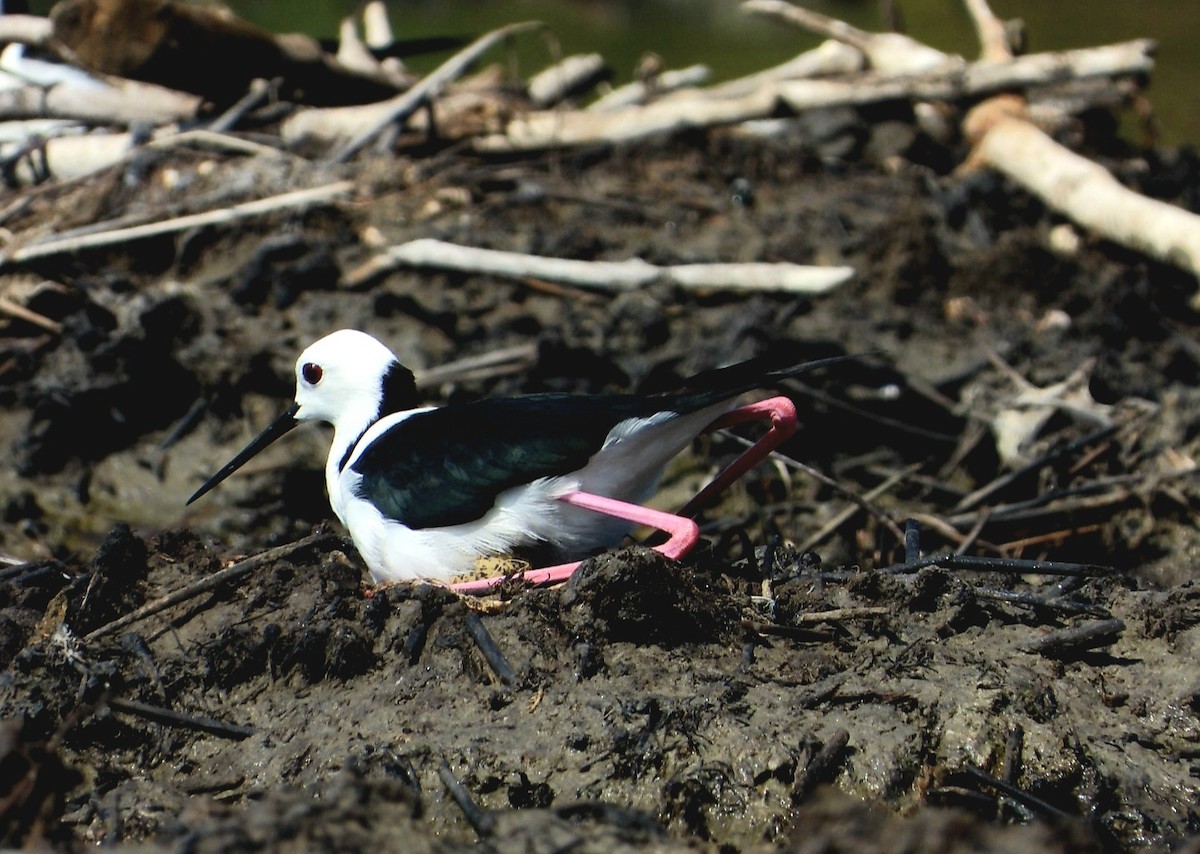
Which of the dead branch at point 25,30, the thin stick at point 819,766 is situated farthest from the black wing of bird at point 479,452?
the dead branch at point 25,30

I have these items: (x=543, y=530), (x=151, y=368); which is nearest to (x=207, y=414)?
(x=151, y=368)

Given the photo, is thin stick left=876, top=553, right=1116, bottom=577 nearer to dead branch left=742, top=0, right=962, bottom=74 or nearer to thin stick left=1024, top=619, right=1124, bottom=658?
thin stick left=1024, top=619, right=1124, bottom=658

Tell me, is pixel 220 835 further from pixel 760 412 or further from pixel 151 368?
pixel 151 368

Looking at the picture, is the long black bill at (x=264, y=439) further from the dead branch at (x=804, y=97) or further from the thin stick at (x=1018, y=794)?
the dead branch at (x=804, y=97)

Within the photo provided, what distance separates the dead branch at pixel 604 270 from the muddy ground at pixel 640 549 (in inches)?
4.1

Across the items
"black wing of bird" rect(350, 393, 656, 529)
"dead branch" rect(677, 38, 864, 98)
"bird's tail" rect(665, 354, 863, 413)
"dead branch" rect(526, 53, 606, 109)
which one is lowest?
"dead branch" rect(526, 53, 606, 109)

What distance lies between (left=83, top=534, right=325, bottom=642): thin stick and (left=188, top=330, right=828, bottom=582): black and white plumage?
269 mm

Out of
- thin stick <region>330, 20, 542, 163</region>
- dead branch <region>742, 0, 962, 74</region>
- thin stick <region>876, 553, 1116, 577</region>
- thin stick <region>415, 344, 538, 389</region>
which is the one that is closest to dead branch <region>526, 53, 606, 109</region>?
dead branch <region>742, 0, 962, 74</region>

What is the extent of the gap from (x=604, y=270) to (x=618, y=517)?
3.04 metres

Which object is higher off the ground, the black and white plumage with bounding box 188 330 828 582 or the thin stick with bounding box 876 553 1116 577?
the black and white plumage with bounding box 188 330 828 582

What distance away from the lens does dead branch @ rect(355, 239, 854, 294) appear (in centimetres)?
717

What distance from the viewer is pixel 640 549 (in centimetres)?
408

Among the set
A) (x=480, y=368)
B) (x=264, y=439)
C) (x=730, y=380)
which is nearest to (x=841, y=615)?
(x=730, y=380)

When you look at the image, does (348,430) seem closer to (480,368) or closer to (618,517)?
(618,517)
